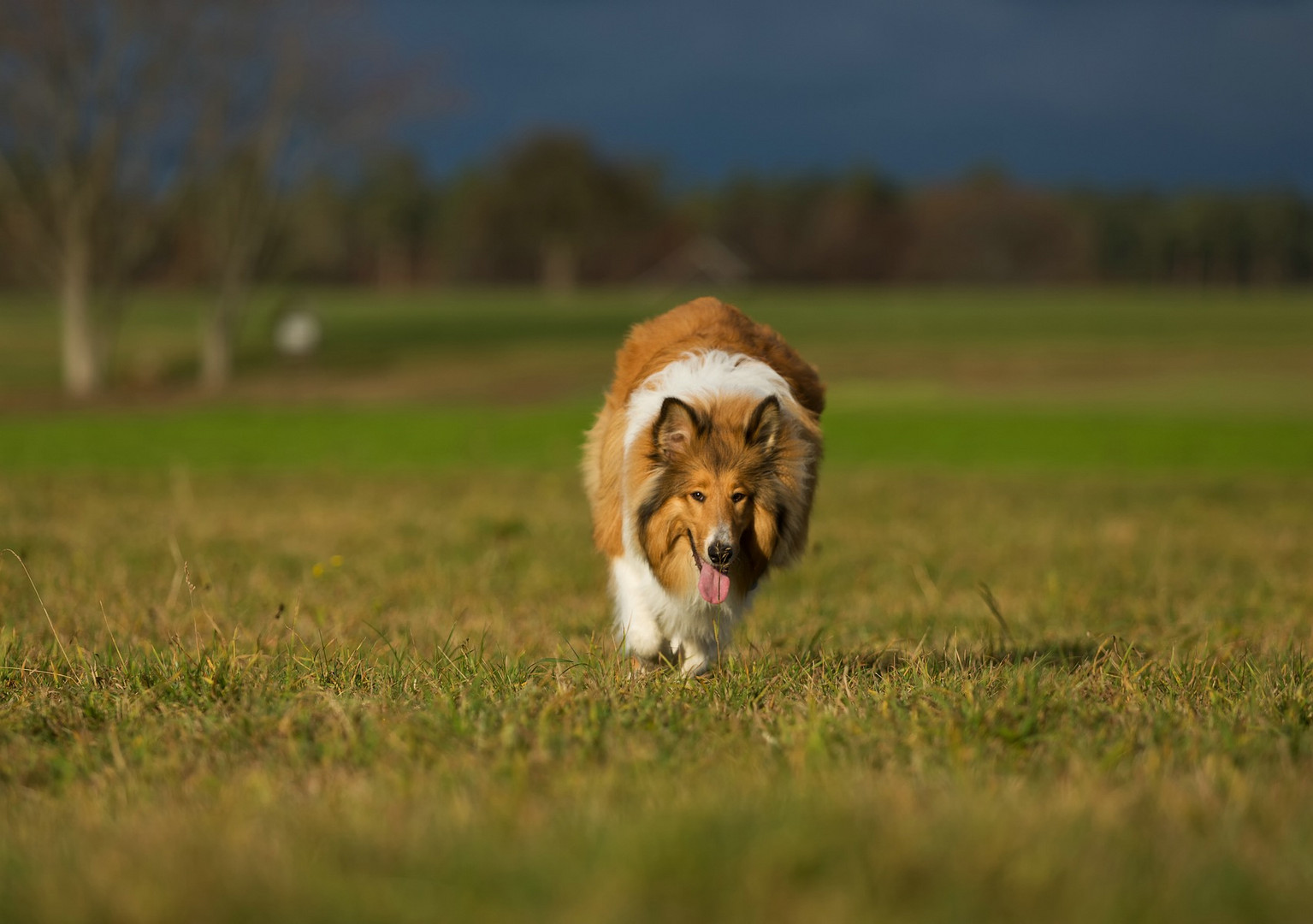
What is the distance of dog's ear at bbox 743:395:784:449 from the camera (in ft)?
18.6

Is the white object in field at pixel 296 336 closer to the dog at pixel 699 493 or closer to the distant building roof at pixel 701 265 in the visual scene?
the dog at pixel 699 493

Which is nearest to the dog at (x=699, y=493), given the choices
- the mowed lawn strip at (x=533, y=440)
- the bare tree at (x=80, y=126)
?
the mowed lawn strip at (x=533, y=440)

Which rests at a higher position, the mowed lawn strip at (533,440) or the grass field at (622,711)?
the grass field at (622,711)

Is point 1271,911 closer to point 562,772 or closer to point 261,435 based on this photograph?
point 562,772

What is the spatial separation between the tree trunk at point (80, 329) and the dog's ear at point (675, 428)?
29.7 m

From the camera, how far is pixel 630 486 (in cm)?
603

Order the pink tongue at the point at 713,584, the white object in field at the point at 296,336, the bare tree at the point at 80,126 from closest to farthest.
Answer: the pink tongue at the point at 713,584
the bare tree at the point at 80,126
the white object in field at the point at 296,336

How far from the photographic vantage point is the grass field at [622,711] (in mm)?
2752

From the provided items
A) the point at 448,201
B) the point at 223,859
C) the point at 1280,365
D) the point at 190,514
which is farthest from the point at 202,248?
the point at 448,201

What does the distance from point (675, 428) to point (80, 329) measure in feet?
103

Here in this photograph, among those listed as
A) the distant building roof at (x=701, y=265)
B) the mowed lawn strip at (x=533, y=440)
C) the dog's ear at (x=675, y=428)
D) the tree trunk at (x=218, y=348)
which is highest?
the distant building roof at (x=701, y=265)

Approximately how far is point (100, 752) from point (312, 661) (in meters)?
1.16

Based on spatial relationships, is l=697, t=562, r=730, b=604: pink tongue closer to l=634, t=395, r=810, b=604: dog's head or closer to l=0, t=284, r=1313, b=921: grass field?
l=634, t=395, r=810, b=604: dog's head

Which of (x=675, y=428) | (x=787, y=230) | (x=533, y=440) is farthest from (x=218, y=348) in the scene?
(x=787, y=230)
